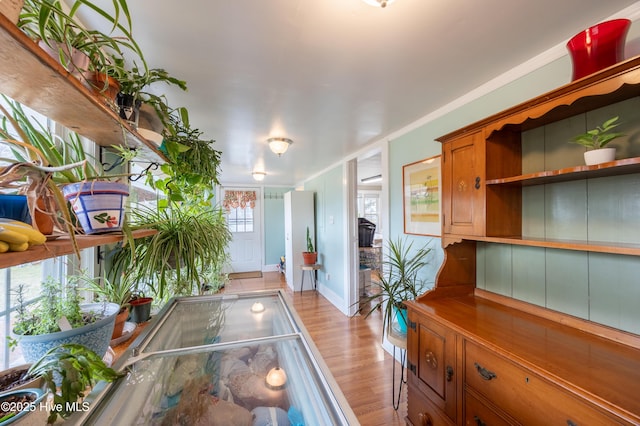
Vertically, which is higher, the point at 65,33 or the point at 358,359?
the point at 65,33

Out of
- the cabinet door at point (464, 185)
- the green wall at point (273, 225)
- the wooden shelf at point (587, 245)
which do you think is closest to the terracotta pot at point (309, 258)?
the green wall at point (273, 225)

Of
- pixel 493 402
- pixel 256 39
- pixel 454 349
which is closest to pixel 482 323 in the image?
pixel 454 349

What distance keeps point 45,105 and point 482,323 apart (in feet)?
6.19

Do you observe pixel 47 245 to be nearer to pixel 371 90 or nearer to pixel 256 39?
pixel 256 39

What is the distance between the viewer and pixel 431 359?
1419 mm

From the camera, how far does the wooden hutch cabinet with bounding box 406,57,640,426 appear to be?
0.87 meters

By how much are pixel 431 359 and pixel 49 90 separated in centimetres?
191

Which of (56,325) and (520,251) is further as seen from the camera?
(520,251)

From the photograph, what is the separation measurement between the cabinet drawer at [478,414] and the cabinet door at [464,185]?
0.82m

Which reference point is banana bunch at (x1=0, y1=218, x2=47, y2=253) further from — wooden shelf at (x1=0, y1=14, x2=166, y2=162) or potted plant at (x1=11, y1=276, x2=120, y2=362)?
potted plant at (x1=11, y1=276, x2=120, y2=362)

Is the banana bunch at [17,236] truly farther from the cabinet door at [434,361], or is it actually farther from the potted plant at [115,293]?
the cabinet door at [434,361]

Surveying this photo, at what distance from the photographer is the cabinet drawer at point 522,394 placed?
2.61ft

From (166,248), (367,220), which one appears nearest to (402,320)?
(166,248)

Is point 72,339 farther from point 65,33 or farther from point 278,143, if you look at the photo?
point 278,143
